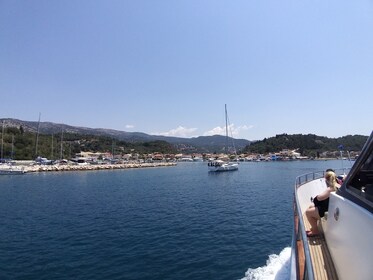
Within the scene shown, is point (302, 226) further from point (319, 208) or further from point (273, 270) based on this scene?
point (273, 270)

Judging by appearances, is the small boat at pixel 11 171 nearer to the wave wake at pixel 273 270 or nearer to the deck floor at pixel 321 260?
the wave wake at pixel 273 270

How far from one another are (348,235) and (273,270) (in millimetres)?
10329

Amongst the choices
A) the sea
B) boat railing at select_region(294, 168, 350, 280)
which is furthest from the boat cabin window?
the sea

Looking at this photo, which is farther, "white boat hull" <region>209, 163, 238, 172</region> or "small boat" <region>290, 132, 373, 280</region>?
"white boat hull" <region>209, 163, 238, 172</region>

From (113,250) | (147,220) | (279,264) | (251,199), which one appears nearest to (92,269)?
(113,250)

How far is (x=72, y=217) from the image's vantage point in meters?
27.2

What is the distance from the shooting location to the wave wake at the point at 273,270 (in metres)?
13.0

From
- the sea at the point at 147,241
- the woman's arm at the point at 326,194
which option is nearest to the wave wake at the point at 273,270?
the sea at the point at 147,241

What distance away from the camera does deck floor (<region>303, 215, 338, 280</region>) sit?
17.4 ft

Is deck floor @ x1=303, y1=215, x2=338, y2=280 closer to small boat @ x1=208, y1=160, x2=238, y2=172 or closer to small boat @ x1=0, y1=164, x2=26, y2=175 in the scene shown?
small boat @ x1=208, y1=160, x2=238, y2=172

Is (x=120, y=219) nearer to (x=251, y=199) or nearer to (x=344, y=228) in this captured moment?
(x=251, y=199)

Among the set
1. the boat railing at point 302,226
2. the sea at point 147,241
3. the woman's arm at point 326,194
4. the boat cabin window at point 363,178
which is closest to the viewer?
the boat railing at point 302,226

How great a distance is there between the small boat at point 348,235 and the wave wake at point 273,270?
723 cm

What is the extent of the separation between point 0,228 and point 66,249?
9.78m
